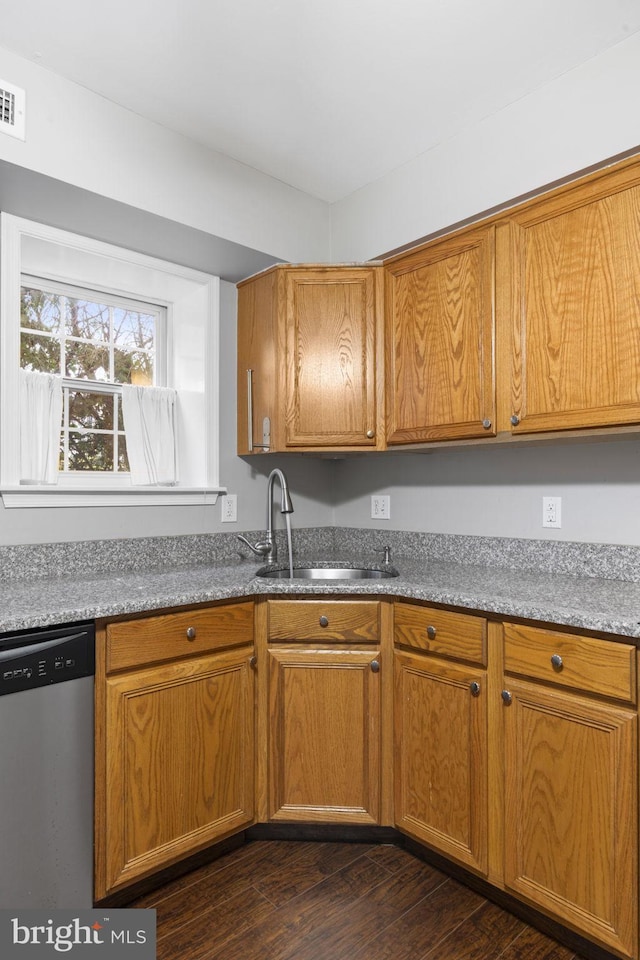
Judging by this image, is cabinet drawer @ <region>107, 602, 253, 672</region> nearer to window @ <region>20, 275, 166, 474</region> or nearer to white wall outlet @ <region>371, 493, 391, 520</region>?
window @ <region>20, 275, 166, 474</region>

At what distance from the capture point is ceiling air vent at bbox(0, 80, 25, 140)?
1.80m

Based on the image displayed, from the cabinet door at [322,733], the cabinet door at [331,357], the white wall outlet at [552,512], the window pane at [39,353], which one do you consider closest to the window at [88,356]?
the window pane at [39,353]

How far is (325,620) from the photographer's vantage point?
2018 millimetres

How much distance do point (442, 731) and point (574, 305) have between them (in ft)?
4.54

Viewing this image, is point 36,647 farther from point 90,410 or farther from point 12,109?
point 12,109

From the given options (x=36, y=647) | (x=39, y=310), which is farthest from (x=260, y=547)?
(x=39, y=310)

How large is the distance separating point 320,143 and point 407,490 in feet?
4.89

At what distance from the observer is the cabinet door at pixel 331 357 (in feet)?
8.00

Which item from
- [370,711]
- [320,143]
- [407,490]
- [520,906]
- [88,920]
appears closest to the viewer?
[88,920]

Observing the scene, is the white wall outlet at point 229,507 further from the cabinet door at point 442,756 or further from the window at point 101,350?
the cabinet door at point 442,756

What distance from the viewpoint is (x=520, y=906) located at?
5.51ft

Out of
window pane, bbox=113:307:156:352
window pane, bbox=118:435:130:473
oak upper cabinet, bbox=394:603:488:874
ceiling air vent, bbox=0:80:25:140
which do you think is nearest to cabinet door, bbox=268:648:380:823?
oak upper cabinet, bbox=394:603:488:874

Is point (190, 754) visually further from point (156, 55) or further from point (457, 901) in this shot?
point (156, 55)

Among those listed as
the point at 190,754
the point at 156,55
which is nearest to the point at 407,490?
the point at 190,754
